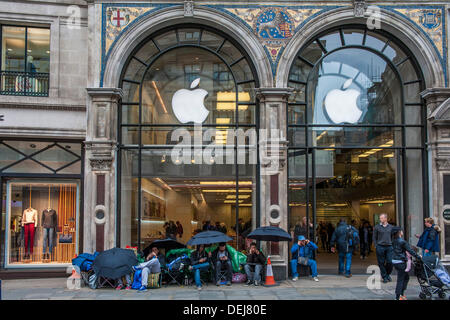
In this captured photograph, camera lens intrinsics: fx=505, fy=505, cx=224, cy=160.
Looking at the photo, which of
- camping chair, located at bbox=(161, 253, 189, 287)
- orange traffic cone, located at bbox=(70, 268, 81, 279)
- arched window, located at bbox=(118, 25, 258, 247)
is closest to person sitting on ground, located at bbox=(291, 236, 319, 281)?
arched window, located at bbox=(118, 25, 258, 247)

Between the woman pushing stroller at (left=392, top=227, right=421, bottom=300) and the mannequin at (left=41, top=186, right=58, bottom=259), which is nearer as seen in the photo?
the woman pushing stroller at (left=392, top=227, right=421, bottom=300)

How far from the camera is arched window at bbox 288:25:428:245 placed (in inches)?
615

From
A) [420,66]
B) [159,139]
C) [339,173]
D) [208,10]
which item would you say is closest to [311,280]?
[339,173]

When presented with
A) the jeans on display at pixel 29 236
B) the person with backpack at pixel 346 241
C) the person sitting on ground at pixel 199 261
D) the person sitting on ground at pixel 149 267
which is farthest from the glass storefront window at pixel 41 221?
the person with backpack at pixel 346 241

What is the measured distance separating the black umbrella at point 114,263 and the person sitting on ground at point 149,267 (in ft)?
0.77

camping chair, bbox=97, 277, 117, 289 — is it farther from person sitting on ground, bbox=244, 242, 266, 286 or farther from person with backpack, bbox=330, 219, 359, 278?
person with backpack, bbox=330, 219, 359, 278

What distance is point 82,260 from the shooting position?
539 inches

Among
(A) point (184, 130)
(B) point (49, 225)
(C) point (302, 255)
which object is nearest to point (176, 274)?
(C) point (302, 255)

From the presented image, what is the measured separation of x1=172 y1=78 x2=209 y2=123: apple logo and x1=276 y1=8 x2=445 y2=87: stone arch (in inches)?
98.2

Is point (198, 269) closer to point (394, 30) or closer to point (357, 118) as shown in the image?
point (357, 118)

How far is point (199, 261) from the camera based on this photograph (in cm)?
1366

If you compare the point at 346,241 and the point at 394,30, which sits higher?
the point at 394,30

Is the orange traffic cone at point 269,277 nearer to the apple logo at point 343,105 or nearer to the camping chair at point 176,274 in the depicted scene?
the camping chair at point 176,274

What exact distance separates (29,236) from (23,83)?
4751 millimetres
